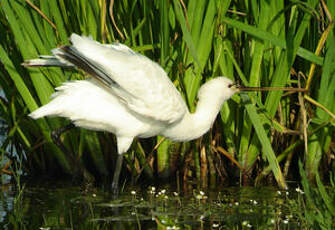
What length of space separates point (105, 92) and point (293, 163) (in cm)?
218

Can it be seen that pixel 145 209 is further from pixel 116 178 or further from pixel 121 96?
pixel 121 96

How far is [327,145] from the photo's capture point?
19.3 ft

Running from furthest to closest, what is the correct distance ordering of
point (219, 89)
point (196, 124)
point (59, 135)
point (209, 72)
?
point (209, 72) → point (59, 135) → point (196, 124) → point (219, 89)

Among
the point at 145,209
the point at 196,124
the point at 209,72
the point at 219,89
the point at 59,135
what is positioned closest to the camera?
the point at 145,209

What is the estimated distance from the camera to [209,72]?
601 centimetres

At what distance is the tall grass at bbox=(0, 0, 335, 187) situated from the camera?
5.46 metres

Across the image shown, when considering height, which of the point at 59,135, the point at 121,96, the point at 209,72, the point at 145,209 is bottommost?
the point at 145,209

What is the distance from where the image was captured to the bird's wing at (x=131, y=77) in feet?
16.4

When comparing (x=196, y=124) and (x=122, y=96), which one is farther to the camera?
(x=196, y=124)

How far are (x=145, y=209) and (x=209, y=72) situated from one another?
154 cm

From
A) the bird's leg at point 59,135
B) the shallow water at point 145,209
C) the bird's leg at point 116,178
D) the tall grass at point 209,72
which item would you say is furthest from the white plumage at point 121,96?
the shallow water at point 145,209

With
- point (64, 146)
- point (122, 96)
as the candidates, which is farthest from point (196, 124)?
point (64, 146)

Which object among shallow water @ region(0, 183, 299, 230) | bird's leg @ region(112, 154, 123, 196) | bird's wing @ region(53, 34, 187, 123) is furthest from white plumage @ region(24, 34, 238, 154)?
shallow water @ region(0, 183, 299, 230)

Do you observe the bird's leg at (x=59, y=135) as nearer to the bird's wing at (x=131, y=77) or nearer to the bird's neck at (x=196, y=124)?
the bird's wing at (x=131, y=77)
